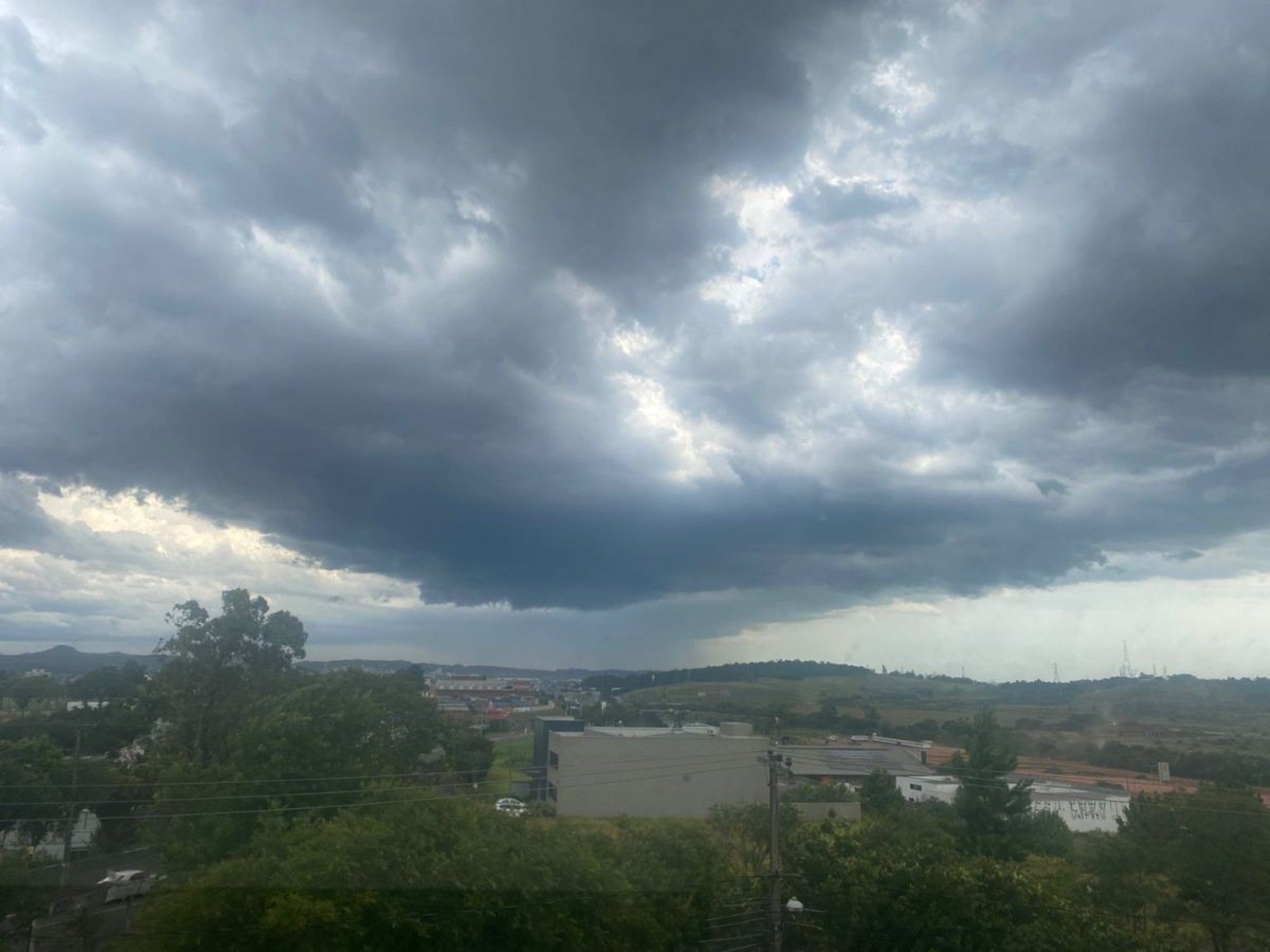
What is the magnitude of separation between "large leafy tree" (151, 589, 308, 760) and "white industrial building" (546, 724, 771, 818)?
14319 millimetres

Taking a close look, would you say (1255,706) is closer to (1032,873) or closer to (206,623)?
(1032,873)

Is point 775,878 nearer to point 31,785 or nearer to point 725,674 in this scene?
point 31,785

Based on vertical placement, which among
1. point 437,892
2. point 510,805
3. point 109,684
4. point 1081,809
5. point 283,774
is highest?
point 109,684

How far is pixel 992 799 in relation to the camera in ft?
125

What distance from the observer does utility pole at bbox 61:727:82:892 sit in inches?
977

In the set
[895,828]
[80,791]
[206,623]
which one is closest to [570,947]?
[895,828]

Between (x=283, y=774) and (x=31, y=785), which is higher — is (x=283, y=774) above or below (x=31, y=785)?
above

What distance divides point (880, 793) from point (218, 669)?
32.0 meters

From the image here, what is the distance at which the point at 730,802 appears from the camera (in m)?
Answer: 45.7

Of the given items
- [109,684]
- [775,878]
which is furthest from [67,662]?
[775,878]

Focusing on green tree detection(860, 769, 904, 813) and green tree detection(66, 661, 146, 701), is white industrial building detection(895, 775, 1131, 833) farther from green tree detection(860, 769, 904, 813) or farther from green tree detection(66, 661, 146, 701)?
green tree detection(66, 661, 146, 701)

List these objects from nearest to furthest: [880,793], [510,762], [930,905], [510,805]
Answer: [930,905], [510,805], [880,793], [510,762]

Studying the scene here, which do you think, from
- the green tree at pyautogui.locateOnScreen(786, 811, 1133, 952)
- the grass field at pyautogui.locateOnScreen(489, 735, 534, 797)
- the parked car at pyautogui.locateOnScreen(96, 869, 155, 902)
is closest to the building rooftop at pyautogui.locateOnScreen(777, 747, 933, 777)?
the grass field at pyautogui.locateOnScreen(489, 735, 534, 797)

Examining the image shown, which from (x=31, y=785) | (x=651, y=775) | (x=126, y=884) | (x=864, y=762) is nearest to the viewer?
(x=126, y=884)
